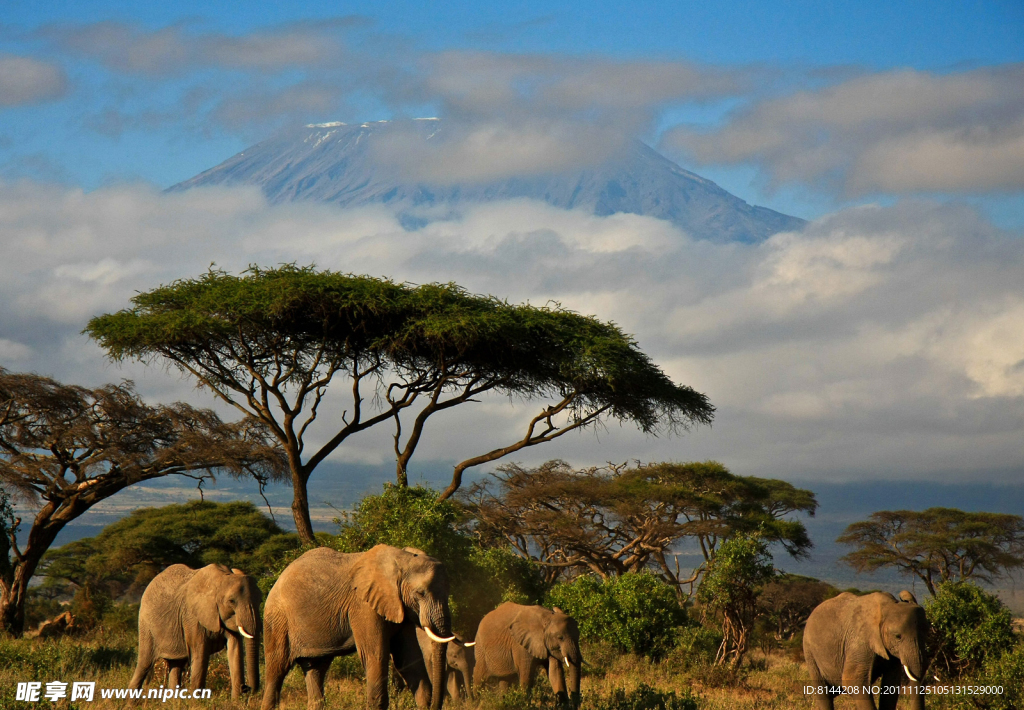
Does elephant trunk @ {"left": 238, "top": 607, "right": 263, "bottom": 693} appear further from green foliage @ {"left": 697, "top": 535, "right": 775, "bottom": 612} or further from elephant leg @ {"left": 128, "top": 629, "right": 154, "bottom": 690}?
green foliage @ {"left": 697, "top": 535, "right": 775, "bottom": 612}

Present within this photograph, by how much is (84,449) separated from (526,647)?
14520mm

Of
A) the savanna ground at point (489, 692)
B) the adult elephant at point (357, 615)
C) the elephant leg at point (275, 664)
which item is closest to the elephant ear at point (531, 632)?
the savanna ground at point (489, 692)

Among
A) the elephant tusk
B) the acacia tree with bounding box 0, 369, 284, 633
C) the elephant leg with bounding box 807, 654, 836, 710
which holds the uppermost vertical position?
the acacia tree with bounding box 0, 369, 284, 633

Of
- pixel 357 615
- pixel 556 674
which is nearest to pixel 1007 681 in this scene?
pixel 556 674

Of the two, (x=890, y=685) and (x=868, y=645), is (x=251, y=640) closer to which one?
(x=868, y=645)

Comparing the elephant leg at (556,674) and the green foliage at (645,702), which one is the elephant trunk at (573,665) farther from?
the green foliage at (645,702)

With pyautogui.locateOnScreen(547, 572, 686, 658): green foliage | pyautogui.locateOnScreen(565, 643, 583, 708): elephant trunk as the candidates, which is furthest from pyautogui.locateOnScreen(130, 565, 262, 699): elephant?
pyautogui.locateOnScreen(547, 572, 686, 658): green foliage

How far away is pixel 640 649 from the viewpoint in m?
22.3

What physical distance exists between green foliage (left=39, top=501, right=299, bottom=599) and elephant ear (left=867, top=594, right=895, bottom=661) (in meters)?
22.9


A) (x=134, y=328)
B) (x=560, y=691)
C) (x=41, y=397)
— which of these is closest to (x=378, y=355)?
(x=134, y=328)

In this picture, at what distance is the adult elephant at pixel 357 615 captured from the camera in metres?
11.1

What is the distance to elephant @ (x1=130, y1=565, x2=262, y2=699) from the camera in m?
13.8

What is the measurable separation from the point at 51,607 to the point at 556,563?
18.9 m

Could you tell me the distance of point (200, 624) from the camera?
46.9 feet
